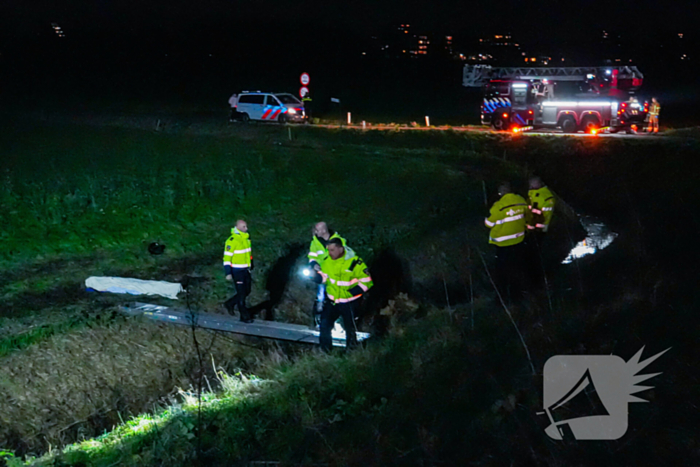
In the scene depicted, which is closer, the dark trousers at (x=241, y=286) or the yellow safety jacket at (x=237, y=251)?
the yellow safety jacket at (x=237, y=251)

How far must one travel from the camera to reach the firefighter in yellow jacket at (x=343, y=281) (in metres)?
7.96

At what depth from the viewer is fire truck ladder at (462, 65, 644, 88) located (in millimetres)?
27969

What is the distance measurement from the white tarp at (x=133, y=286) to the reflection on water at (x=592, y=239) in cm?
672

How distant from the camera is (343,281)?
799 cm

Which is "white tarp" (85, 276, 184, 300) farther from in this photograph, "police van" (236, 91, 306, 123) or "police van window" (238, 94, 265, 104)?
"police van window" (238, 94, 265, 104)

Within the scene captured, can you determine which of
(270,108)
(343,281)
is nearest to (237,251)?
(343,281)

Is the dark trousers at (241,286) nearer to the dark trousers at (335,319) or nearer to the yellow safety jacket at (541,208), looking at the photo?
the dark trousers at (335,319)

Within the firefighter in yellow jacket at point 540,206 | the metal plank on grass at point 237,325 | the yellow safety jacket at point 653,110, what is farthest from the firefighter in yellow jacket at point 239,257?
the yellow safety jacket at point 653,110

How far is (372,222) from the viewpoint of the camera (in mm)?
15641

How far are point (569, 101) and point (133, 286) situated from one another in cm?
1825

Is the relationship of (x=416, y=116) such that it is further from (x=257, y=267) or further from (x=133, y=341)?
(x=133, y=341)
